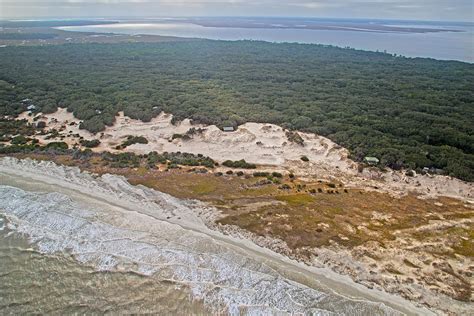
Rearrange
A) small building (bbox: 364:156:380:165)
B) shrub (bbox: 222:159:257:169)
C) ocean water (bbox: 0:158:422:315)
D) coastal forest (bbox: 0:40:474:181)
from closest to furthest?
ocean water (bbox: 0:158:422:315) → shrub (bbox: 222:159:257:169) → small building (bbox: 364:156:380:165) → coastal forest (bbox: 0:40:474:181)

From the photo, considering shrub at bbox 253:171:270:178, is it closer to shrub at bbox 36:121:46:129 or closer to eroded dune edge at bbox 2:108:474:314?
eroded dune edge at bbox 2:108:474:314

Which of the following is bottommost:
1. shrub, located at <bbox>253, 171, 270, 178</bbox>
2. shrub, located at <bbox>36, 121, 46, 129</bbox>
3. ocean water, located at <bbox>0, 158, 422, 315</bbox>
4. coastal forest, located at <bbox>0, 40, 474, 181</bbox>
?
ocean water, located at <bbox>0, 158, 422, 315</bbox>

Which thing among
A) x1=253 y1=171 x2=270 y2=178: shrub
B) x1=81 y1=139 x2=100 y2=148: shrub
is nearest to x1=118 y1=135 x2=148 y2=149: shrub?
x1=81 y1=139 x2=100 y2=148: shrub

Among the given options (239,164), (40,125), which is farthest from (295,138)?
(40,125)

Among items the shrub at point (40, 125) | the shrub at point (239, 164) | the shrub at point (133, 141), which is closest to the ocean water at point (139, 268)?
the shrub at point (239, 164)

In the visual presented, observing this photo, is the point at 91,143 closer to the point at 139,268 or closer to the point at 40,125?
the point at 40,125

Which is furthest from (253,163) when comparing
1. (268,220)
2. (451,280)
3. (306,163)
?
(451,280)

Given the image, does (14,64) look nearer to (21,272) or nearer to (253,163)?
(253,163)
